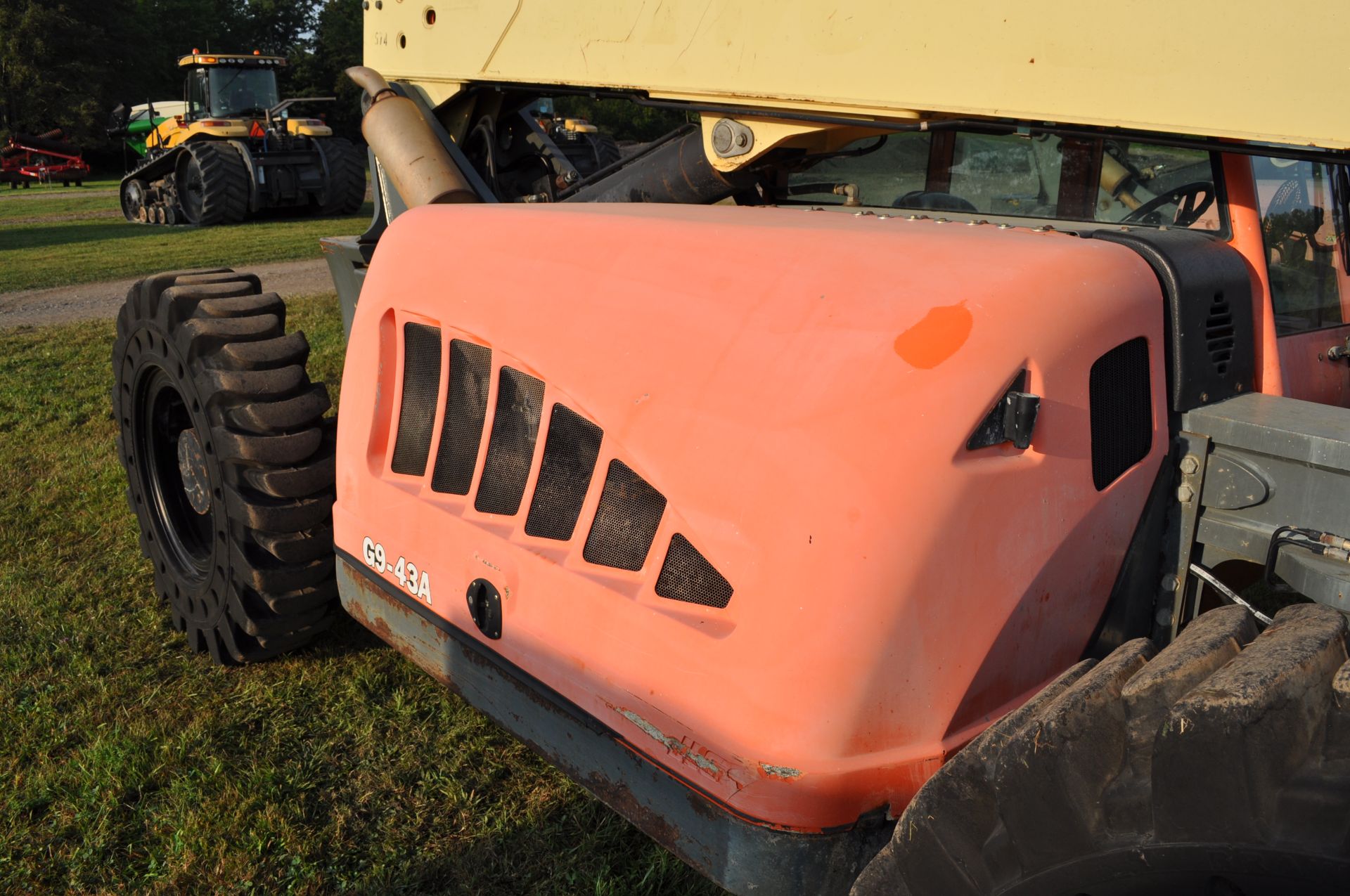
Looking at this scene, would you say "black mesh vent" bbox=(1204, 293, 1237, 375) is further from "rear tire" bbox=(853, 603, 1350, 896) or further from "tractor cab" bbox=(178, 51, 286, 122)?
"tractor cab" bbox=(178, 51, 286, 122)

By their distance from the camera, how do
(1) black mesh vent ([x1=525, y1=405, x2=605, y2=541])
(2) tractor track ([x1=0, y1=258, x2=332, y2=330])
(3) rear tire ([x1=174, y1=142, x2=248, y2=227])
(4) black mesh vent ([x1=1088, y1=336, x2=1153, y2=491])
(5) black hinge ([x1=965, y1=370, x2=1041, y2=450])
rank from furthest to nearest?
(3) rear tire ([x1=174, y1=142, x2=248, y2=227]) → (2) tractor track ([x1=0, y1=258, x2=332, y2=330]) → (1) black mesh vent ([x1=525, y1=405, x2=605, y2=541]) → (4) black mesh vent ([x1=1088, y1=336, x2=1153, y2=491]) → (5) black hinge ([x1=965, y1=370, x2=1041, y2=450])

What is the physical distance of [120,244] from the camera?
18906mm

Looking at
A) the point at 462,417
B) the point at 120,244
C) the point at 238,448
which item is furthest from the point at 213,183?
the point at 462,417

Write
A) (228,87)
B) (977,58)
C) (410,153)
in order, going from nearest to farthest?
(977,58) → (410,153) → (228,87)

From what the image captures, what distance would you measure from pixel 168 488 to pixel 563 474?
244 centimetres

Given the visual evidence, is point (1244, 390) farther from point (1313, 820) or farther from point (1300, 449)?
point (1313, 820)

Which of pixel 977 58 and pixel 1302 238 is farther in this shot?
pixel 1302 238

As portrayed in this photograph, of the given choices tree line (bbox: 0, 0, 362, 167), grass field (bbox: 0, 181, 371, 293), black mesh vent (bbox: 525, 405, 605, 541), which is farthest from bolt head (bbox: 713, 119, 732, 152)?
tree line (bbox: 0, 0, 362, 167)

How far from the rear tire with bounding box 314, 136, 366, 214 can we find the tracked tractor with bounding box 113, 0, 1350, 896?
68.7 feet

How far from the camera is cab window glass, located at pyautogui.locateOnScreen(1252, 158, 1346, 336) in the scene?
8.45ft

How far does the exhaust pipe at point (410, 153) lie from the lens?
3.98 meters

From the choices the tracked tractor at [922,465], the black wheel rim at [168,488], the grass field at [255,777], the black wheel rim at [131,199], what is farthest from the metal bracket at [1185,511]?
the black wheel rim at [131,199]

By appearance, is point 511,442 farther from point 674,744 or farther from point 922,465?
point 922,465

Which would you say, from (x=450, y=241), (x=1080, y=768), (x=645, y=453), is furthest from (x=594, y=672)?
(x=450, y=241)
